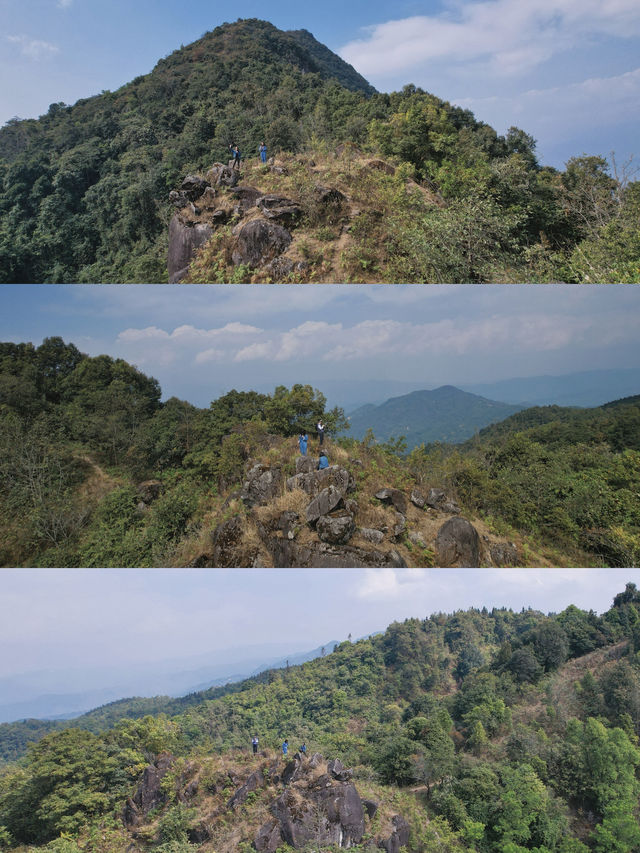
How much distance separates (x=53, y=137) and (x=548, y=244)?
7.65 metres

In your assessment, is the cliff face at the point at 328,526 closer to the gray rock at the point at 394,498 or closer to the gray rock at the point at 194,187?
the gray rock at the point at 394,498

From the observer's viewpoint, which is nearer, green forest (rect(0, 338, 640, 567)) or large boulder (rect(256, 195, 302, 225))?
green forest (rect(0, 338, 640, 567))

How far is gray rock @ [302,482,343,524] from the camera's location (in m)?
Result: 3.62

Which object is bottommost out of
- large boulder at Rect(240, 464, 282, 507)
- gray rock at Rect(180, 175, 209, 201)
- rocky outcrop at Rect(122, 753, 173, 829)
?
rocky outcrop at Rect(122, 753, 173, 829)

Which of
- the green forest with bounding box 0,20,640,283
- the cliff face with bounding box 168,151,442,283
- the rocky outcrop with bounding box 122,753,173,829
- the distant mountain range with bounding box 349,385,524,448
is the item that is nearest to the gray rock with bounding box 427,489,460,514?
the distant mountain range with bounding box 349,385,524,448

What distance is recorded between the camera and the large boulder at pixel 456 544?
395cm

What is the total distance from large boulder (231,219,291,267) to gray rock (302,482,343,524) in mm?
2803

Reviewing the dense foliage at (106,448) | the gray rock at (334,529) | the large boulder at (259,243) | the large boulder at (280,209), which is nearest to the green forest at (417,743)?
the dense foliage at (106,448)

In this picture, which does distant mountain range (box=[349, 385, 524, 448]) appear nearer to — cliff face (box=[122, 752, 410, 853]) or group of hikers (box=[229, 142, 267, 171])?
cliff face (box=[122, 752, 410, 853])

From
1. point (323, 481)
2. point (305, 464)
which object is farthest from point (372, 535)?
point (305, 464)

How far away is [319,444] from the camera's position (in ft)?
13.3

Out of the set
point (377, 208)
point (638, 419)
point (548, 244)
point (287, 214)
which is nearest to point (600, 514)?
point (638, 419)

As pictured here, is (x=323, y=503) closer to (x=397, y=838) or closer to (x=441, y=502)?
(x=441, y=502)

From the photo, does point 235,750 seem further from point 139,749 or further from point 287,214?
point 287,214
